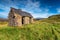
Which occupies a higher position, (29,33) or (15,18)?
(15,18)

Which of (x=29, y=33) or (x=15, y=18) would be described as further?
(x=15, y=18)

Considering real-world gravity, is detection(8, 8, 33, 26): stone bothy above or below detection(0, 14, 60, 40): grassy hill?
above

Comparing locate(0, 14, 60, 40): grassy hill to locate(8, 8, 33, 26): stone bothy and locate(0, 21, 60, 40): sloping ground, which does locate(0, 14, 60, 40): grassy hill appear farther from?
locate(8, 8, 33, 26): stone bothy

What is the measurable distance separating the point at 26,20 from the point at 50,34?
25.5 metres

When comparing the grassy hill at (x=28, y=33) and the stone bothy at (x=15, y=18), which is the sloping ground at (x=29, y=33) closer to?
the grassy hill at (x=28, y=33)

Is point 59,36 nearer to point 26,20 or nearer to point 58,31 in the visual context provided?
point 58,31

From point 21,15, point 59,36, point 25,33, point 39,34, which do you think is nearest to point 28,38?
point 25,33

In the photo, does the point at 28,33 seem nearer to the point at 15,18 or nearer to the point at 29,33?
the point at 29,33

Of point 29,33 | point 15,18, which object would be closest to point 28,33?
point 29,33

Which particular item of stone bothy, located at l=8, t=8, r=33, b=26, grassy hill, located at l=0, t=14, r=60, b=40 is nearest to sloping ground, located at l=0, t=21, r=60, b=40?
grassy hill, located at l=0, t=14, r=60, b=40

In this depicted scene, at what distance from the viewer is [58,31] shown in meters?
16.0

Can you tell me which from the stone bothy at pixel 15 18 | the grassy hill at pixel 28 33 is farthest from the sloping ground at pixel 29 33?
the stone bothy at pixel 15 18

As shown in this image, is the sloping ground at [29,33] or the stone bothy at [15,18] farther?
the stone bothy at [15,18]

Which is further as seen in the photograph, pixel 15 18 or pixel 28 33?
pixel 15 18
